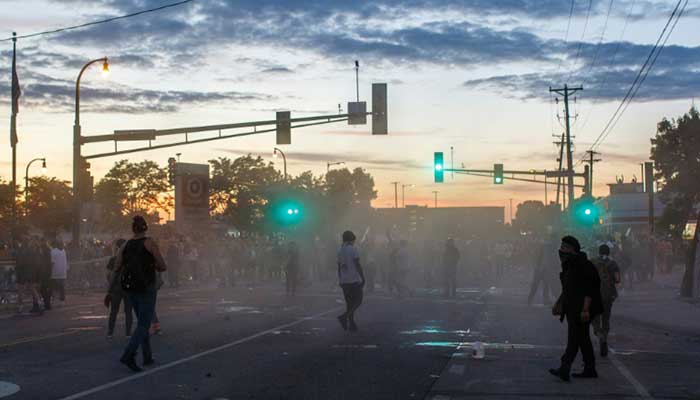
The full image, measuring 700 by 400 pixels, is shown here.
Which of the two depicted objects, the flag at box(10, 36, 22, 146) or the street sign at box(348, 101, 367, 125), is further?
the flag at box(10, 36, 22, 146)

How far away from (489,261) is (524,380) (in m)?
41.2

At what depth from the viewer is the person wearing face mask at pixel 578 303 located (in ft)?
40.5

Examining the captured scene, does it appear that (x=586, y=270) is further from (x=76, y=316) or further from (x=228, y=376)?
(x=76, y=316)

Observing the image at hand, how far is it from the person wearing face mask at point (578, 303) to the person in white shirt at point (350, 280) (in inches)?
252

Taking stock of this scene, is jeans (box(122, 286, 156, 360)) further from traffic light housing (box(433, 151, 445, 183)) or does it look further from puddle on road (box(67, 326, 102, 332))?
traffic light housing (box(433, 151, 445, 183))

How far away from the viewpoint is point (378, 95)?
27938mm

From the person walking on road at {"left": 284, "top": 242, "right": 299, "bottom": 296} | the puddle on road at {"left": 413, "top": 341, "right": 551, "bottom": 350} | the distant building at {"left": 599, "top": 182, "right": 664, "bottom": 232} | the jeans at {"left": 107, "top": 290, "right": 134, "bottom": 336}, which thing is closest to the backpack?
the jeans at {"left": 107, "top": 290, "right": 134, "bottom": 336}

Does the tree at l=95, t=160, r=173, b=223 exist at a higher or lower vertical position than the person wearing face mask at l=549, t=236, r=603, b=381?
higher

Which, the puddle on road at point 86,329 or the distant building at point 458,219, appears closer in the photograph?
the puddle on road at point 86,329

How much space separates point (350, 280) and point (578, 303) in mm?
6914

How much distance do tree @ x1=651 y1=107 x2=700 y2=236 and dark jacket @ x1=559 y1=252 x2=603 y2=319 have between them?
2085 inches

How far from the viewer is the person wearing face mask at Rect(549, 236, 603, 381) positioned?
1234 cm

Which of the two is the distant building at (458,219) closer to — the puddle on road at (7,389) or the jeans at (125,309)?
the jeans at (125,309)

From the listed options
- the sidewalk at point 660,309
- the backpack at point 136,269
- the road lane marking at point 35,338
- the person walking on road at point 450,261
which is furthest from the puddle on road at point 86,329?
the person walking on road at point 450,261
